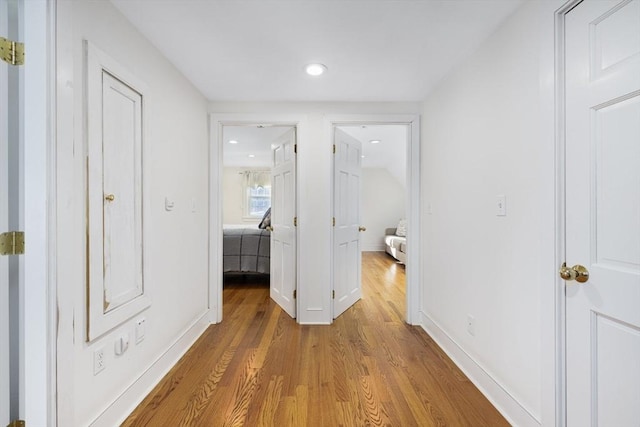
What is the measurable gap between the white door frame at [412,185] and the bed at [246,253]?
1751 millimetres

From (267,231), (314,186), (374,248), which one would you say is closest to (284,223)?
(314,186)

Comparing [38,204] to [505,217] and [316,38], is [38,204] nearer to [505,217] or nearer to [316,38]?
[316,38]

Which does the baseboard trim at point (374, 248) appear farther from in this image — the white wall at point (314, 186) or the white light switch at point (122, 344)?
the white light switch at point (122, 344)

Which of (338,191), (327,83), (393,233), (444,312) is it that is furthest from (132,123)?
(393,233)

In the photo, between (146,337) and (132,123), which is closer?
(132,123)

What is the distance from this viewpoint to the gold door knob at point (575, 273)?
1.10 m

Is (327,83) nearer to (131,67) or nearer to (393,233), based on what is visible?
(131,67)

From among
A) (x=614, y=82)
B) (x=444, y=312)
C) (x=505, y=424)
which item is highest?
(x=614, y=82)

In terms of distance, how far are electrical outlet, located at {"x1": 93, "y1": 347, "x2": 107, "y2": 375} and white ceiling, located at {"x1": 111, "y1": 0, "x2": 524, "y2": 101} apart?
1677mm

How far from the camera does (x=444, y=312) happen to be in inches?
87.7

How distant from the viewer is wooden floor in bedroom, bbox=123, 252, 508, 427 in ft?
4.84

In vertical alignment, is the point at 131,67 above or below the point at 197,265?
above

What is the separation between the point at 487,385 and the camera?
164 cm

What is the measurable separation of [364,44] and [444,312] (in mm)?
1991
